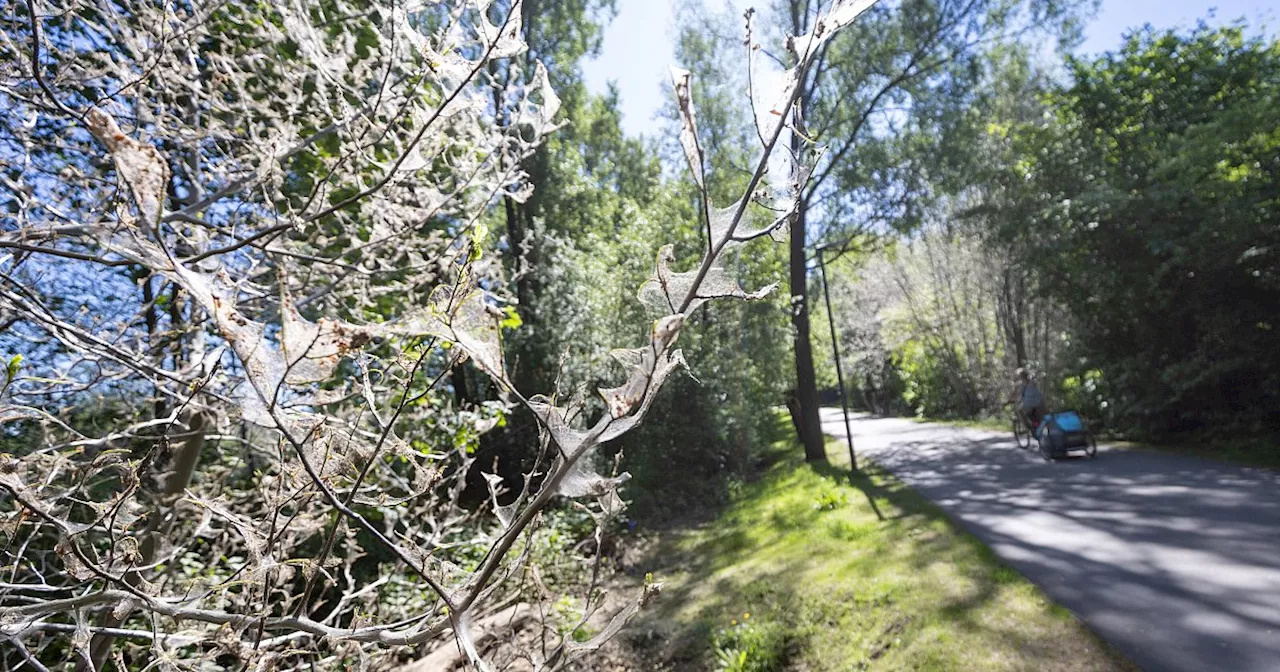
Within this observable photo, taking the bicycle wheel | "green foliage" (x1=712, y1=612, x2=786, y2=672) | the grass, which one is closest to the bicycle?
the bicycle wheel

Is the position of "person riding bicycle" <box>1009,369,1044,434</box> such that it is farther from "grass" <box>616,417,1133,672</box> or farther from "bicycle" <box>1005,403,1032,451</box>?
"grass" <box>616,417,1133,672</box>

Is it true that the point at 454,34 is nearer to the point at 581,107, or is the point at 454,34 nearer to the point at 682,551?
the point at 682,551

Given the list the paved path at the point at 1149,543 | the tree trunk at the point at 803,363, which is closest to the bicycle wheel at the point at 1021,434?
the paved path at the point at 1149,543

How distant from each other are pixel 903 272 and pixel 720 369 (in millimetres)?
14764

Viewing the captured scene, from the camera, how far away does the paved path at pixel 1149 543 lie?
3.94 metres

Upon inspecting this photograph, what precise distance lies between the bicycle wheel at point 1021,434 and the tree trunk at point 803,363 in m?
3.76

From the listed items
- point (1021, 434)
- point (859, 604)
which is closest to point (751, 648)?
point (859, 604)

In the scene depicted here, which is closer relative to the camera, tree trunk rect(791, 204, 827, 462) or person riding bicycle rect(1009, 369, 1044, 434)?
person riding bicycle rect(1009, 369, 1044, 434)

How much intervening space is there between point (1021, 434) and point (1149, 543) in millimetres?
8550

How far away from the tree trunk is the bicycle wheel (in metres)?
3.76

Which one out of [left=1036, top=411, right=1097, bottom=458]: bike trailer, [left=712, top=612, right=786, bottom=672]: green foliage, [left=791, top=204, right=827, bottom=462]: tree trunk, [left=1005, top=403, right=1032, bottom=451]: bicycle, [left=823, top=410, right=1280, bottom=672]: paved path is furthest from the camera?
[left=791, top=204, right=827, bottom=462]: tree trunk

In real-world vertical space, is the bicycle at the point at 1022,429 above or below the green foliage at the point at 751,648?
above

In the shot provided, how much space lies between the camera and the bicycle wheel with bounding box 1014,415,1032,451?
41.8 ft

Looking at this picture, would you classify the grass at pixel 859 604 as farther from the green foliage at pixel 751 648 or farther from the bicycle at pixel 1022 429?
the bicycle at pixel 1022 429
